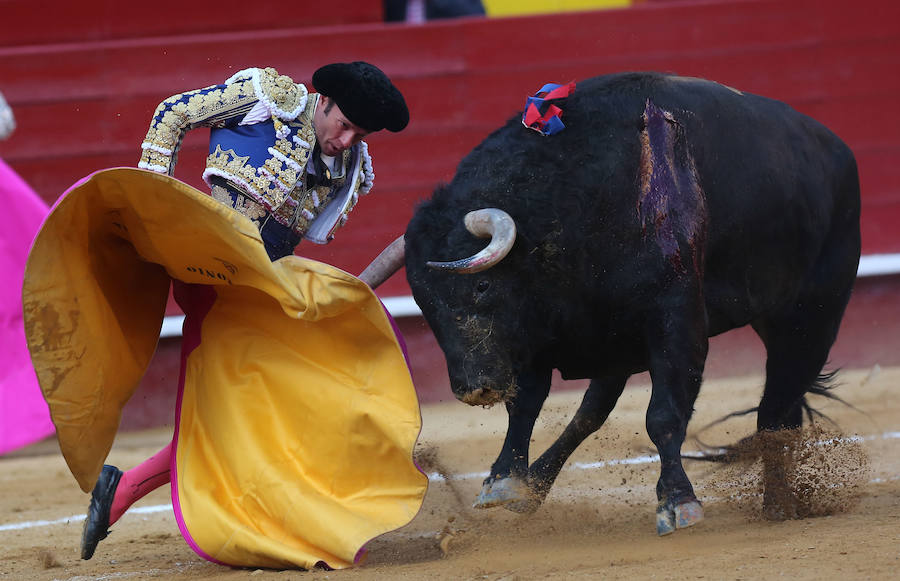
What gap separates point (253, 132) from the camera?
3.10m

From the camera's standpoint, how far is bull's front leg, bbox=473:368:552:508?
10.5ft

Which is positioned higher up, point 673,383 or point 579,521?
point 673,383

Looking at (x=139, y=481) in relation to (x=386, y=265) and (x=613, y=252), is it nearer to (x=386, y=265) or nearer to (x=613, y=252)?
(x=386, y=265)

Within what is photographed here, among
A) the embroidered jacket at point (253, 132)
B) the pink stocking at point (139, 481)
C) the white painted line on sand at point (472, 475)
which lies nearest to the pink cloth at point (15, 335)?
the white painted line on sand at point (472, 475)

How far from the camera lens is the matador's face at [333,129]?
121 inches

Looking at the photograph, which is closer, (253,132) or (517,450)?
(253,132)

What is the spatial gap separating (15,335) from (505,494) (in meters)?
2.47

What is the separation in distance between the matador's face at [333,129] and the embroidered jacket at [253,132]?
0.02 m

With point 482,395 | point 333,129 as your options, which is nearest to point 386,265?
point 333,129

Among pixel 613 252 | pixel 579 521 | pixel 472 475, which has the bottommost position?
pixel 472 475

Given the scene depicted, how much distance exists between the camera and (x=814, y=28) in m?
5.72

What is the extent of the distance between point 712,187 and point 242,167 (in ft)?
3.98

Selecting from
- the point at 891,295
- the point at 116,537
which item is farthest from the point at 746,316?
the point at 891,295

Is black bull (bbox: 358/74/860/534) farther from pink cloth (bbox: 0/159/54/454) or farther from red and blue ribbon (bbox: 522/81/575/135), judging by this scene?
pink cloth (bbox: 0/159/54/454)
